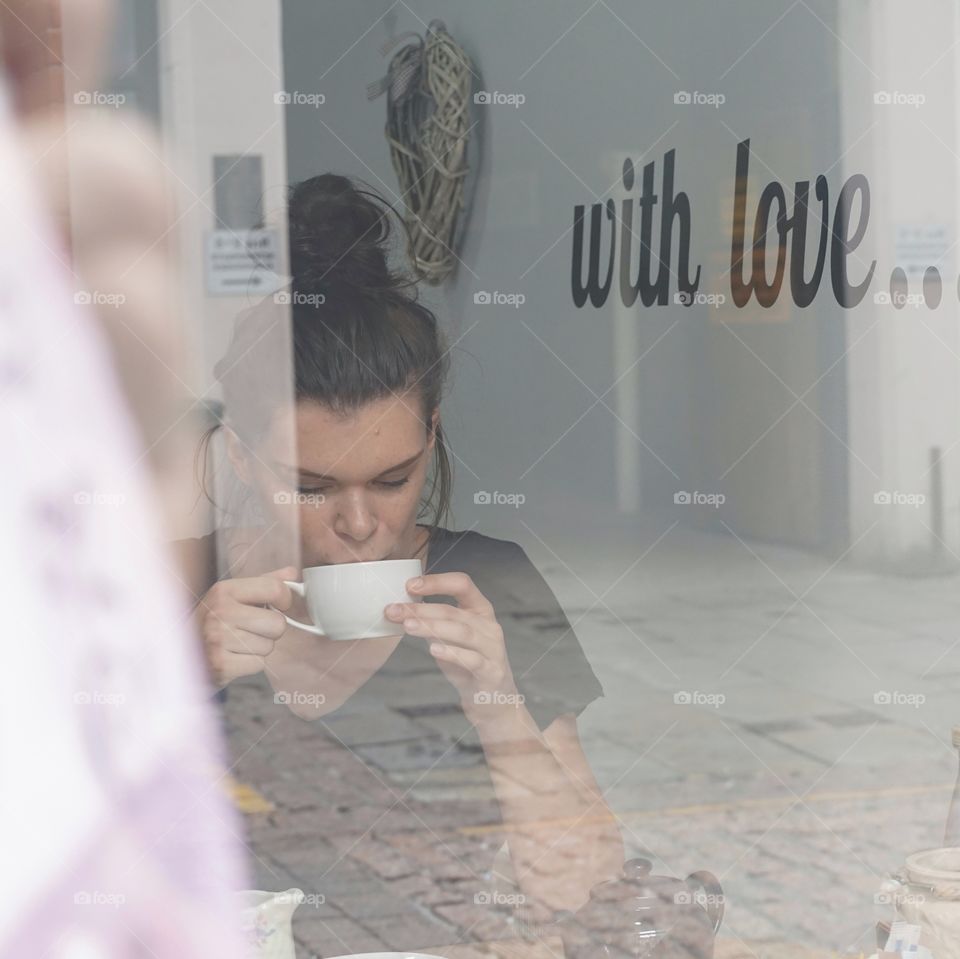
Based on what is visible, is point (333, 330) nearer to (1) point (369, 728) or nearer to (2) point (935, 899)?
(1) point (369, 728)

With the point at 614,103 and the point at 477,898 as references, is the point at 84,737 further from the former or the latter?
the point at 614,103

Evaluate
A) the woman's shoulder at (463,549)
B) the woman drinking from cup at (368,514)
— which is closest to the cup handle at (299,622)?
the woman drinking from cup at (368,514)

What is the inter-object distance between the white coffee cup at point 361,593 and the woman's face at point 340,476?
25 cm

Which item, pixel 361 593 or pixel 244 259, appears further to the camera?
pixel 244 259

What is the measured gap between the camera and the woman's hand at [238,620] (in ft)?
3.98

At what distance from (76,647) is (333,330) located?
38 centimetres

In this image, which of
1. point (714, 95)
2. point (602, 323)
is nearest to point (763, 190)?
point (714, 95)

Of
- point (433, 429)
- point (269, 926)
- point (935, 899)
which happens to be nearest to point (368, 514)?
point (433, 429)

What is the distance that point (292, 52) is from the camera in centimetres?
129

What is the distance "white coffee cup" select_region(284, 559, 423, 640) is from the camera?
100 cm

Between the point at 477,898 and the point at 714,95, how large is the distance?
96 centimetres

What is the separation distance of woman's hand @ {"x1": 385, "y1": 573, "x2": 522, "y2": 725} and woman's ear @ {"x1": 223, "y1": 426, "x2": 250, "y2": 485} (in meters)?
0.26

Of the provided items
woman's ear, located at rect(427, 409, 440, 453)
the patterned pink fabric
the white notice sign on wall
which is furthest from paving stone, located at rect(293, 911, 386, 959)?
the white notice sign on wall

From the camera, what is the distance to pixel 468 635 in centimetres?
115
